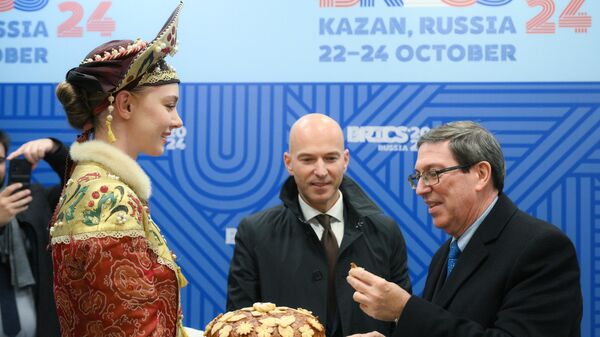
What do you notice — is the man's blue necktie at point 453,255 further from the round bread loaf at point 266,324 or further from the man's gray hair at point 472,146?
the round bread loaf at point 266,324

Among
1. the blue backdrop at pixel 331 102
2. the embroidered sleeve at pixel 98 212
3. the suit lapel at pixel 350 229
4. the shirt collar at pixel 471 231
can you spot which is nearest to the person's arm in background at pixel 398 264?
the suit lapel at pixel 350 229

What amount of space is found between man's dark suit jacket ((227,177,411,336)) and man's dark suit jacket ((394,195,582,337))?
68 centimetres

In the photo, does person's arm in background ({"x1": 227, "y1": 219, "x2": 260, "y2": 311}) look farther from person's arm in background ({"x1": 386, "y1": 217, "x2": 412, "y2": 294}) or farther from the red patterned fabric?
the red patterned fabric

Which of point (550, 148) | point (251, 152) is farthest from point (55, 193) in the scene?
point (550, 148)

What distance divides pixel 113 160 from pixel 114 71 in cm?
23

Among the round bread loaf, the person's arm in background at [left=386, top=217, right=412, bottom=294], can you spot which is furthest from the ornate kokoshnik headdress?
the person's arm in background at [left=386, top=217, right=412, bottom=294]

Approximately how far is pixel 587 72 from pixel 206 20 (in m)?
1.99

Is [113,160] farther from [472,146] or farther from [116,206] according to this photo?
[472,146]

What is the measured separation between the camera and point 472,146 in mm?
1985

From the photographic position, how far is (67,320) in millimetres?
1800

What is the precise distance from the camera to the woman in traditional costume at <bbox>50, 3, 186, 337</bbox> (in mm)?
1682

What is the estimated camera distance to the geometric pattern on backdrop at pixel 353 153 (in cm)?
363

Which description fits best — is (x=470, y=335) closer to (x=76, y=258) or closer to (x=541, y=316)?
(x=541, y=316)

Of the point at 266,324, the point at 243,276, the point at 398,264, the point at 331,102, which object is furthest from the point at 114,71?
the point at 331,102
